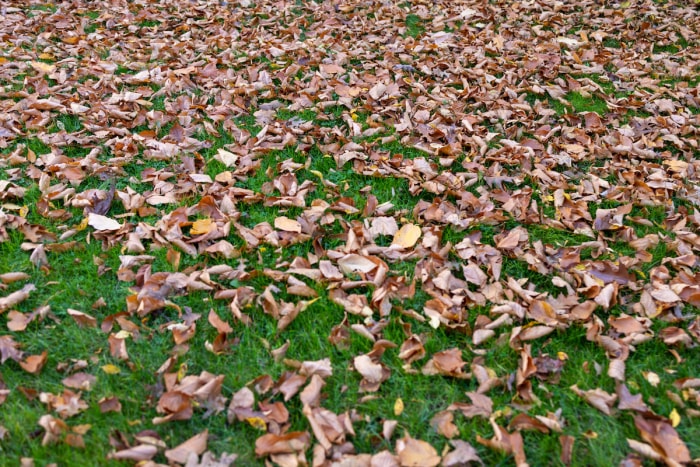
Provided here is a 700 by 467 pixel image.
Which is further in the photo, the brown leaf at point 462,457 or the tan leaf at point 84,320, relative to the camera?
the tan leaf at point 84,320

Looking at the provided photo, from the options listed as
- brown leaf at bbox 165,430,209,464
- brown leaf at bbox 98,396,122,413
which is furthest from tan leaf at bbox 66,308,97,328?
brown leaf at bbox 165,430,209,464

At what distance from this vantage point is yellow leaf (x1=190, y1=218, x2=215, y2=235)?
3061 millimetres

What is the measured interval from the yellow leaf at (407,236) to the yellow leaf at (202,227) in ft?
3.10

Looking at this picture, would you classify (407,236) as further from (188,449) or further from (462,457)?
(188,449)

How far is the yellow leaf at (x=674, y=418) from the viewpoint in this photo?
7.27 feet

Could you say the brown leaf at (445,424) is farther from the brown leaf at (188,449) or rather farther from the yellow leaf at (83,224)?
the yellow leaf at (83,224)

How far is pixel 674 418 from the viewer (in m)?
2.23

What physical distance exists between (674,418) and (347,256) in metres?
1.51

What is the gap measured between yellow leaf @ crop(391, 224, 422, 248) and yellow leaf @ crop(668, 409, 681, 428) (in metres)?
1.34

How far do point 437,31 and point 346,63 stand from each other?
48.1 inches

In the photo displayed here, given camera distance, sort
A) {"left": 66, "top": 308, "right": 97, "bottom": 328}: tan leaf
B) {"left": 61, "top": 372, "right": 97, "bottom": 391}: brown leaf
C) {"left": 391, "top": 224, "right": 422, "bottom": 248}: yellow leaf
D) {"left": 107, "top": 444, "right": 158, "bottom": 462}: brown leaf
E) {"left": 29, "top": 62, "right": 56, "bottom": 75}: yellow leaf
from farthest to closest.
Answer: {"left": 29, "top": 62, "right": 56, "bottom": 75}: yellow leaf
{"left": 391, "top": 224, "right": 422, "bottom": 248}: yellow leaf
{"left": 66, "top": 308, "right": 97, "bottom": 328}: tan leaf
{"left": 61, "top": 372, "right": 97, "bottom": 391}: brown leaf
{"left": 107, "top": 444, "right": 158, "bottom": 462}: brown leaf

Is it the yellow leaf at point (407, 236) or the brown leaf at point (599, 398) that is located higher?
the yellow leaf at point (407, 236)

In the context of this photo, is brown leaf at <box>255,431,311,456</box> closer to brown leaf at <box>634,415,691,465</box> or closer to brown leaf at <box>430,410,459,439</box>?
brown leaf at <box>430,410,459,439</box>

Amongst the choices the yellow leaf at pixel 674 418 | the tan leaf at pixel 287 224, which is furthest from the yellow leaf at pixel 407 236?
the yellow leaf at pixel 674 418
